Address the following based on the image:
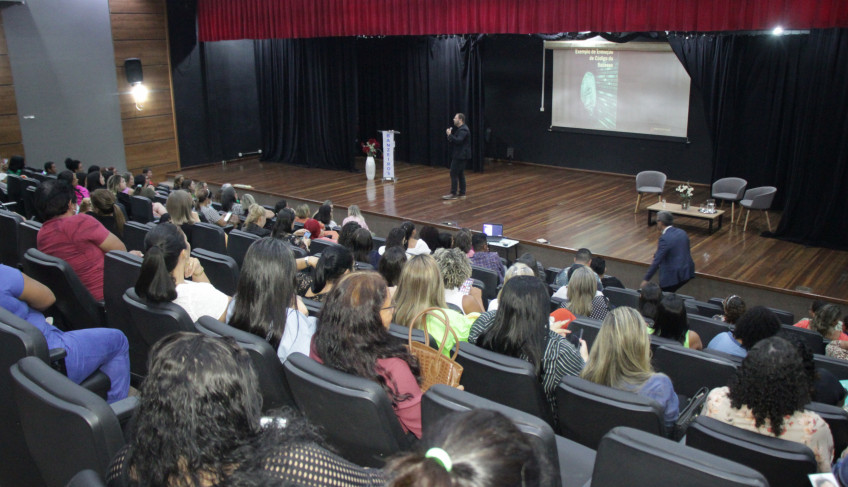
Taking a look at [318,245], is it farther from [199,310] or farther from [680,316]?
[680,316]

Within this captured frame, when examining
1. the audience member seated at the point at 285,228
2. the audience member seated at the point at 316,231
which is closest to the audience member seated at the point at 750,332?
the audience member seated at the point at 285,228

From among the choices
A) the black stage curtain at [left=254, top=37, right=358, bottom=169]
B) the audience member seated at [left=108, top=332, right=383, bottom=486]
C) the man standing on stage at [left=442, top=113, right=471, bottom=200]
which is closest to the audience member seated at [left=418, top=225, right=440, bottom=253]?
the man standing on stage at [left=442, top=113, right=471, bottom=200]

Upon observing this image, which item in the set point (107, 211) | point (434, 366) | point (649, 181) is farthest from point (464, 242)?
point (649, 181)

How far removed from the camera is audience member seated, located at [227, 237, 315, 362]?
9.28 ft

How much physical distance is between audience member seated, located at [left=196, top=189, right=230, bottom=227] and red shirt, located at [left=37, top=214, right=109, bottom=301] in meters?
2.90

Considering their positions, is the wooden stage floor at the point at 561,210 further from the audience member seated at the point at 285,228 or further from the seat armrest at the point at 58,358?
the seat armrest at the point at 58,358

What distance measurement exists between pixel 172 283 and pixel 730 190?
8.78m

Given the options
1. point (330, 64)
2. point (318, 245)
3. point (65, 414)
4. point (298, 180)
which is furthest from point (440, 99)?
point (65, 414)

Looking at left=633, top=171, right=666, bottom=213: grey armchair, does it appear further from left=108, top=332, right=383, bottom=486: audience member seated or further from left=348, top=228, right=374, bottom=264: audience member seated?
left=108, top=332, right=383, bottom=486: audience member seated

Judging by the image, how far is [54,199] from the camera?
14.6 ft

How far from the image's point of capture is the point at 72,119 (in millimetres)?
12391

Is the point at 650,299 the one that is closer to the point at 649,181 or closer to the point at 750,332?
the point at 750,332

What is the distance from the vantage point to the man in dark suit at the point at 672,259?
7.09 m

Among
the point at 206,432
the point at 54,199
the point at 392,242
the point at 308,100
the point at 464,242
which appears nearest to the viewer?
the point at 206,432
